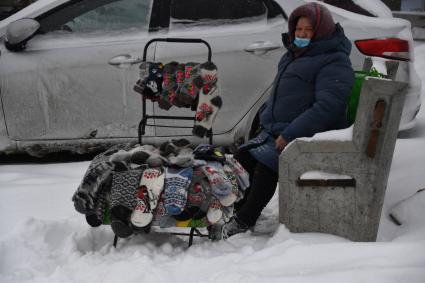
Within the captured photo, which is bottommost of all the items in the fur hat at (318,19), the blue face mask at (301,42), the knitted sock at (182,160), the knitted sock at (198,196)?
the knitted sock at (198,196)

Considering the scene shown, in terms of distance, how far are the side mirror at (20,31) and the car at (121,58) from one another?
0.02 m

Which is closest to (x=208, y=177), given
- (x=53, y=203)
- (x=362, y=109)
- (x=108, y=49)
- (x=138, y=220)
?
(x=138, y=220)

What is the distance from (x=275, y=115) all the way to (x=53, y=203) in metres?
1.70

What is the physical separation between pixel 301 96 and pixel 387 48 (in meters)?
1.59

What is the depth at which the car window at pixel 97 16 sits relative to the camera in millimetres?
→ 4781

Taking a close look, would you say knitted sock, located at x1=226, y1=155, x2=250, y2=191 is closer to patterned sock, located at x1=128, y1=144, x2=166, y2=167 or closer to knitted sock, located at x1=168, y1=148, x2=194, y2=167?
knitted sock, located at x1=168, y1=148, x2=194, y2=167

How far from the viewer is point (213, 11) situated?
4.87 meters

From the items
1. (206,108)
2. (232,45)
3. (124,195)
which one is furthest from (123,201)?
(232,45)

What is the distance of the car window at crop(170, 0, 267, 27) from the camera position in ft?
15.9

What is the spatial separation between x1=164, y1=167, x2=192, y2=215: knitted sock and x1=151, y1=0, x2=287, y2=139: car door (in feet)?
5.85

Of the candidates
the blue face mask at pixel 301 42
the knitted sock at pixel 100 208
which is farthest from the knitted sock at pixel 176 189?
the blue face mask at pixel 301 42

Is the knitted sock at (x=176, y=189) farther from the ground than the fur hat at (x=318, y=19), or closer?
closer

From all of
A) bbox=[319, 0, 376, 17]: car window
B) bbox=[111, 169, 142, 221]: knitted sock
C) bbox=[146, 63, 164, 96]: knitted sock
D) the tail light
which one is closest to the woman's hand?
bbox=[111, 169, 142, 221]: knitted sock

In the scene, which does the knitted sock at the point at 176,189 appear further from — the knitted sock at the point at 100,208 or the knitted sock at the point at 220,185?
the knitted sock at the point at 100,208
